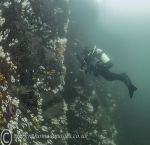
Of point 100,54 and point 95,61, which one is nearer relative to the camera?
point 95,61

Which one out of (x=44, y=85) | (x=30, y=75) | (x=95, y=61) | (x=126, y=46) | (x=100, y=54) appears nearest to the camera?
(x=30, y=75)

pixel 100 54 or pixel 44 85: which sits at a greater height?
pixel 100 54

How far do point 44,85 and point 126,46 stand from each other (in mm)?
11429

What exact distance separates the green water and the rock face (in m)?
2.12

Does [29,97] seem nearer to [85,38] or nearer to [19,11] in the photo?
[19,11]

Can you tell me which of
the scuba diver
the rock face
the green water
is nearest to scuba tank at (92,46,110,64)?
the scuba diver

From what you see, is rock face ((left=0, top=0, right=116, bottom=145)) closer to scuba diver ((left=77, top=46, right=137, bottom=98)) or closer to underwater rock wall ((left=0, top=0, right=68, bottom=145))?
underwater rock wall ((left=0, top=0, right=68, bottom=145))

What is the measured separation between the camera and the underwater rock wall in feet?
45.4

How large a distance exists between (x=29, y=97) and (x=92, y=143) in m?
5.09

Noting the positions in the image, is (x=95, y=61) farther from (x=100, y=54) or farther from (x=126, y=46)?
(x=126, y=46)

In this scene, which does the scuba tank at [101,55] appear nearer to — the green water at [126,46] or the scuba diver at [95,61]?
the scuba diver at [95,61]

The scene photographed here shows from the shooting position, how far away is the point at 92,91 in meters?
19.8

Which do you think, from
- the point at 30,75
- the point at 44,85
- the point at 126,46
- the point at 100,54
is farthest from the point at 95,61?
the point at 126,46

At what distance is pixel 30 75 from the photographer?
15.2 metres
